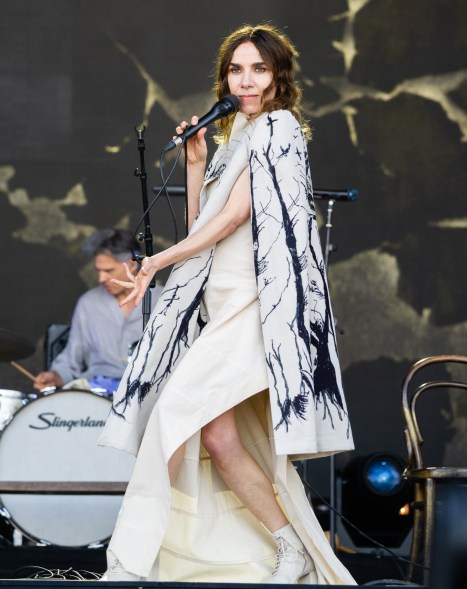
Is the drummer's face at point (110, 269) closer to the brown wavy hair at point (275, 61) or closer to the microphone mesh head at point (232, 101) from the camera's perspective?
the brown wavy hair at point (275, 61)

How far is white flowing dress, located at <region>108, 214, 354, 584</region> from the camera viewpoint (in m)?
2.81

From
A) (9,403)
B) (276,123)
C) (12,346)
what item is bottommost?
(9,403)

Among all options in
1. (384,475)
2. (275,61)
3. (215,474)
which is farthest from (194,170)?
(384,475)

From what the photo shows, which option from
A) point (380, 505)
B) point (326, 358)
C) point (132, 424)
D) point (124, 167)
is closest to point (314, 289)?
point (326, 358)

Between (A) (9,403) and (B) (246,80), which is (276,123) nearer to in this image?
(B) (246,80)

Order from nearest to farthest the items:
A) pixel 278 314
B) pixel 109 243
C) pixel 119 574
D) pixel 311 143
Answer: pixel 119 574, pixel 278 314, pixel 109 243, pixel 311 143

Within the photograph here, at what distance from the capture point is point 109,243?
18.7 feet

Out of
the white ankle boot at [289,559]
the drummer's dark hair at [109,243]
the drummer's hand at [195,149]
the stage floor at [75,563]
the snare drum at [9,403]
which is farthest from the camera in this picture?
the drummer's dark hair at [109,243]

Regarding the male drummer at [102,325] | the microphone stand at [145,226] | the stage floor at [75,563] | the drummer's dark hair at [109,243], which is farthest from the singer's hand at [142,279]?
the drummer's dark hair at [109,243]

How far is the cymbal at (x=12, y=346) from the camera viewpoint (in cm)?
476

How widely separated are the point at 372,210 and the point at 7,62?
2134 millimetres

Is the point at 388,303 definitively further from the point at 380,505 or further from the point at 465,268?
the point at 380,505

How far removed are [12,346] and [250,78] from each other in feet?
7.09

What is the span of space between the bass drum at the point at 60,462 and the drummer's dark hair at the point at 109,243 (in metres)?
1.13
